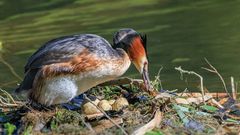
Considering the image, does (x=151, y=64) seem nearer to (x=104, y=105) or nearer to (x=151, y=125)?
(x=104, y=105)

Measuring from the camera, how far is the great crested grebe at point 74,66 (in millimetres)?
→ 6879

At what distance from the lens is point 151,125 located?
6680 mm

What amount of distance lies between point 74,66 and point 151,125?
94cm

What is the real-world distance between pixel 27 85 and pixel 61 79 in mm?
508

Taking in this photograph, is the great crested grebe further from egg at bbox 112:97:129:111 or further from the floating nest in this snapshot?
egg at bbox 112:97:129:111

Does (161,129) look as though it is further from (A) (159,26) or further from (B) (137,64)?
(A) (159,26)

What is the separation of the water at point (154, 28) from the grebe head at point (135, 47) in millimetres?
2294

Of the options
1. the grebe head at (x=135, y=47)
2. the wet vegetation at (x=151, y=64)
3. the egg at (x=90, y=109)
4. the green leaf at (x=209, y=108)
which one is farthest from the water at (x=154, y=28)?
the egg at (x=90, y=109)

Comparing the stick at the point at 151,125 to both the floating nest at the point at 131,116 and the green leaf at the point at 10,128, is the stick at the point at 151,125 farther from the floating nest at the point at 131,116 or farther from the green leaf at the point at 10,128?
the green leaf at the point at 10,128

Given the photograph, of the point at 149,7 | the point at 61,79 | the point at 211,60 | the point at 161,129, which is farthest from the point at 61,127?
the point at 149,7

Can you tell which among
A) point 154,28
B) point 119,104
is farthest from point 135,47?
point 154,28

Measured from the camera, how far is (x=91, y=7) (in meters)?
19.7

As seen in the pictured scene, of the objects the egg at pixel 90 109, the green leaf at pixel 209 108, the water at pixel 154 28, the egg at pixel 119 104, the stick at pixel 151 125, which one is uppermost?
the egg at pixel 90 109

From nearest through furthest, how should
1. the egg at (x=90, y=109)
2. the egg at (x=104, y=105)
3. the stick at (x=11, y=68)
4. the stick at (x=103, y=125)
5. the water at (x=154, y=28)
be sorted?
the stick at (x=103, y=125) < the egg at (x=90, y=109) < the egg at (x=104, y=105) < the stick at (x=11, y=68) < the water at (x=154, y=28)
